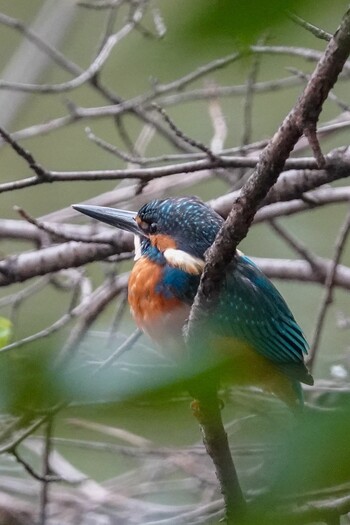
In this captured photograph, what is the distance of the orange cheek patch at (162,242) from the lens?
1.62 metres

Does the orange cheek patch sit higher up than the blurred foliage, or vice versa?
the blurred foliage

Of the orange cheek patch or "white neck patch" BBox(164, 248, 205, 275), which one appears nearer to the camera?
"white neck patch" BBox(164, 248, 205, 275)

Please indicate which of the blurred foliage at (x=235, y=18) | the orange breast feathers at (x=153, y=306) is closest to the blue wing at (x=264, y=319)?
the orange breast feathers at (x=153, y=306)

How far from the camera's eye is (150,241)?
5.55ft

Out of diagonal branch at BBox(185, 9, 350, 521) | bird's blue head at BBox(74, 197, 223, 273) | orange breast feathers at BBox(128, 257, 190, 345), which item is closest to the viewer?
diagonal branch at BBox(185, 9, 350, 521)

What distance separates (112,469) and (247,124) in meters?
1.28

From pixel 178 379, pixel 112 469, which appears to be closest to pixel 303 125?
pixel 178 379

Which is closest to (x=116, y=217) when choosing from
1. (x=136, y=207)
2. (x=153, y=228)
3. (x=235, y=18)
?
(x=153, y=228)

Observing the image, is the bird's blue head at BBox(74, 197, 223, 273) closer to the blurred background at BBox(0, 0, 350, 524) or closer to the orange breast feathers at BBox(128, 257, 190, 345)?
the orange breast feathers at BBox(128, 257, 190, 345)

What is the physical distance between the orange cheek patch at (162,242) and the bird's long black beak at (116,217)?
0.06 meters

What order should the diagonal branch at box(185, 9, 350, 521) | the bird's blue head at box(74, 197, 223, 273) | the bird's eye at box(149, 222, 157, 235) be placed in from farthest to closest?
the bird's eye at box(149, 222, 157, 235) → the bird's blue head at box(74, 197, 223, 273) → the diagonal branch at box(185, 9, 350, 521)

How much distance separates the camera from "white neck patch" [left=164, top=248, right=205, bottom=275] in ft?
4.76

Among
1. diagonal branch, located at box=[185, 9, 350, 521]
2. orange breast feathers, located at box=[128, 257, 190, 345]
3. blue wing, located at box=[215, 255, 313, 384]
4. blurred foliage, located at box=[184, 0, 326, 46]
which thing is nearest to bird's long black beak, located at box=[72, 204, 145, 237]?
orange breast feathers, located at box=[128, 257, 190, 345]

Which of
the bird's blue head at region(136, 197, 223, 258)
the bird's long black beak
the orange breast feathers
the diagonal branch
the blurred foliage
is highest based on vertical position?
the blurred foliage
